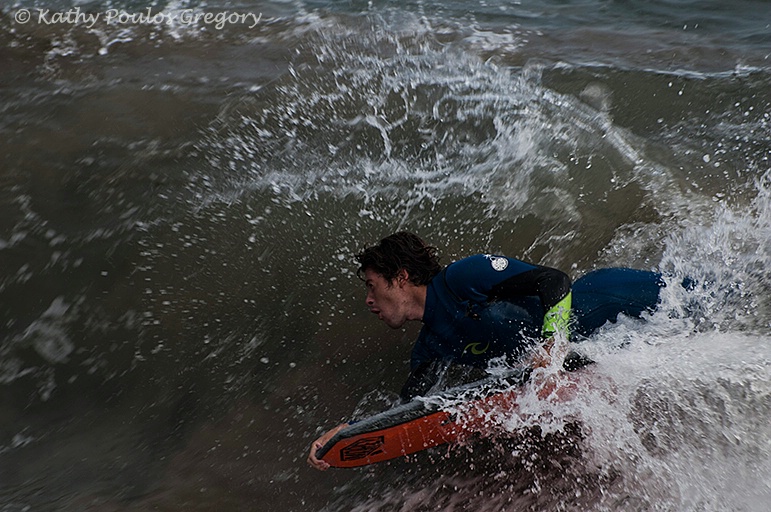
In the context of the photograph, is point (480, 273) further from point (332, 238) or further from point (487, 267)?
point (332, 238)

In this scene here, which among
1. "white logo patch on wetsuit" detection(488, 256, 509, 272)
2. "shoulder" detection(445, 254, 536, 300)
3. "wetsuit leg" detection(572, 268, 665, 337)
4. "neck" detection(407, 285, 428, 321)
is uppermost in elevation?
"white logo patch on wetsuit" detection(488, 256, 509, 272)

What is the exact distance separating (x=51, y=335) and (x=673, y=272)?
402cm

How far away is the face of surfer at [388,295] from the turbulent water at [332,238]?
0.77m

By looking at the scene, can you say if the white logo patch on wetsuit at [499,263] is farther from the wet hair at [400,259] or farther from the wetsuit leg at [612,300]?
the wetsuit leg at [612,300]

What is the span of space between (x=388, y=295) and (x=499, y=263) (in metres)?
0.57

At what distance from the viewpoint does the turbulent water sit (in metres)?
3.83

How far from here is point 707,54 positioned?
7.79 meters

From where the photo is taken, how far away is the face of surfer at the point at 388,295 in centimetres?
360

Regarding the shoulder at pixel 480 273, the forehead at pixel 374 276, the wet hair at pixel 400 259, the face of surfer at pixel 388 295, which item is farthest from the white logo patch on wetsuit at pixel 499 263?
the forehead at pixel 374 276

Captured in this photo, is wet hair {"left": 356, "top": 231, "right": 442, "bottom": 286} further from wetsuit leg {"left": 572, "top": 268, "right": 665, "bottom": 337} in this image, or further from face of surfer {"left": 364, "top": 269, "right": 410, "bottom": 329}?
wetsuit leg {"left": 572, "top": 268, "right": 665, "bottom": 337}

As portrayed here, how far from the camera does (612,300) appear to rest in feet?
12.4

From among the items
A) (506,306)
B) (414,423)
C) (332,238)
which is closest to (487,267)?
(506,306)

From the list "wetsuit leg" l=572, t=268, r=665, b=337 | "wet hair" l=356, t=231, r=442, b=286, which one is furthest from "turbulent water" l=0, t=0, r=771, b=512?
"wet hair" l=356, t=231, r=442, b=286

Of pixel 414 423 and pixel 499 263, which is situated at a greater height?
pixel 499 263
